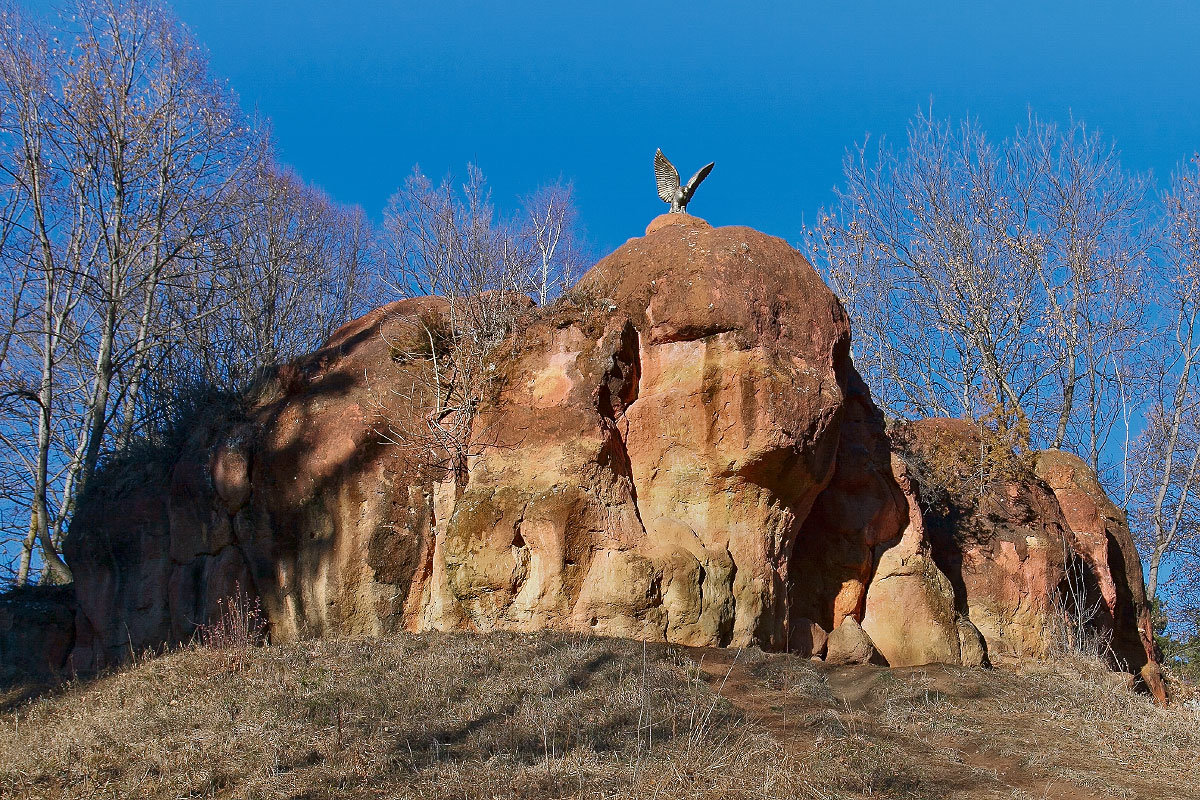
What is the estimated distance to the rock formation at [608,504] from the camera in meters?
9.44

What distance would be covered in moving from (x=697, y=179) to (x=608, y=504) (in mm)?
5088

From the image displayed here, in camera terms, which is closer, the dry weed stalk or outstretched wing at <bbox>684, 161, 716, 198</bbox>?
the dry weed stalk

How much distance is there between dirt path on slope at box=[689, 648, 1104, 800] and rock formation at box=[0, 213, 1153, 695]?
0.74m

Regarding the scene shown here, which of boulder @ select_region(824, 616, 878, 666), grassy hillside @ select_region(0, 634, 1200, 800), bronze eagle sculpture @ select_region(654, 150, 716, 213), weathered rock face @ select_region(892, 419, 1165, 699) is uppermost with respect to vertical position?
bronze eagle sculpture @ select_region(654, 150, 716, 213)

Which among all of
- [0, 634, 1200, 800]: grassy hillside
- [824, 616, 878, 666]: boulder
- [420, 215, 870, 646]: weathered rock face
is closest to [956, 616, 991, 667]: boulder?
[824, 616, 878, 666]: boulder

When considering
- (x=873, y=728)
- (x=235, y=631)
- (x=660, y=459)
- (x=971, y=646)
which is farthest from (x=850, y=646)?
(x=235, y=631)

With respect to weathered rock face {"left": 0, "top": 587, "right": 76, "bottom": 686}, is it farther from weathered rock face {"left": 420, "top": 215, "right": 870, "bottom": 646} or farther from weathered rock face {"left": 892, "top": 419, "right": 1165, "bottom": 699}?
weathered rock face {"left": 892, "top": 419, "right": 1165, "bottom": 699}

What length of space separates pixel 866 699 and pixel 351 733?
174 inches

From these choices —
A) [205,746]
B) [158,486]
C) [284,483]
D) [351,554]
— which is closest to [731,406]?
[351,554]

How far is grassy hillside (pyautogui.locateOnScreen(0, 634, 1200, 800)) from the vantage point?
5867 mm

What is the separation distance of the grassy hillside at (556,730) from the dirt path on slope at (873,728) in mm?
24

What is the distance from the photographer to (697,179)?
1271 cm

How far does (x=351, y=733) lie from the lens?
6457 mm

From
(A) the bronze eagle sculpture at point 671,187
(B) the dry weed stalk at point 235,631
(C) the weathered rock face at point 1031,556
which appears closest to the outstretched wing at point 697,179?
(A) the bronze eagle sculpture at point 671,187
